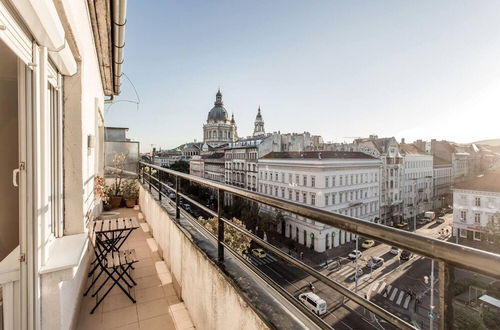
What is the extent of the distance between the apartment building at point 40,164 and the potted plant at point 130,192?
468 centimetres

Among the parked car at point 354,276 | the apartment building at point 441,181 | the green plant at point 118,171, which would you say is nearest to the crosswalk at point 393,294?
the parked car at point 354,276

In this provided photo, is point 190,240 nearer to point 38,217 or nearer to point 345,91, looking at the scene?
point 38,217

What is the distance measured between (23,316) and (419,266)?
25274 millimetres

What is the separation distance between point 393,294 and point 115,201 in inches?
714

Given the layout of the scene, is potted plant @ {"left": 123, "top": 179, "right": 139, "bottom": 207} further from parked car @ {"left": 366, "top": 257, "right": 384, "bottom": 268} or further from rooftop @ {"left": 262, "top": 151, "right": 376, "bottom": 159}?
rooftop @ {"left": 262, "top": 151, "right": 376, "bottom": 159}

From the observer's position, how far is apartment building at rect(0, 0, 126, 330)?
129 centimetres

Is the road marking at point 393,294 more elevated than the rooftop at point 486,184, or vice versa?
the rooftop at point 486,184

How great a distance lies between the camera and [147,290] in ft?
9.00

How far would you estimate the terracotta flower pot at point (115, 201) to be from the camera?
6.20 m

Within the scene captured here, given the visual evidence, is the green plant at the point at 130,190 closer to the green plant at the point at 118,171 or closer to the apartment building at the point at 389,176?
the green plant at the point at 118,171

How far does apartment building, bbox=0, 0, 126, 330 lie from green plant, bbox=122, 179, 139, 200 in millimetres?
4771

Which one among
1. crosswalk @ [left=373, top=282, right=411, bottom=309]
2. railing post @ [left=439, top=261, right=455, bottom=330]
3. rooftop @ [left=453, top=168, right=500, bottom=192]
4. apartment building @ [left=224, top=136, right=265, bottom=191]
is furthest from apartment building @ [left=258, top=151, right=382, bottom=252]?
railing post @ [left=439, top=261, right=455, bottom=330]

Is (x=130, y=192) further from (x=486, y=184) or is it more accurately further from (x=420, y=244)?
(x=486, y=184)

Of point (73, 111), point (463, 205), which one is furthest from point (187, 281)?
point (463, 205)
